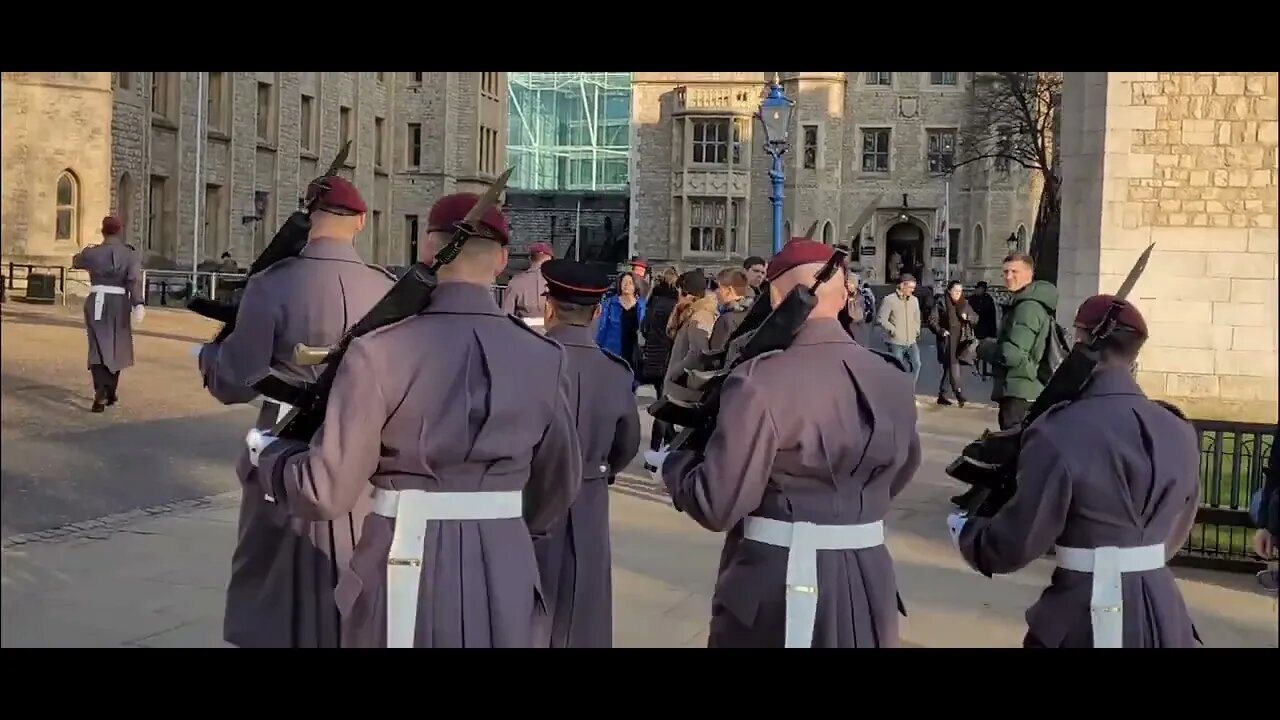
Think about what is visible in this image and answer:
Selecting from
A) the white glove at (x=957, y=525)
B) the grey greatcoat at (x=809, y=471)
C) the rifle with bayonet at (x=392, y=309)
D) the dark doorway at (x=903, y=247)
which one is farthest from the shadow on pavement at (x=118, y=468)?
the dark doorway at (x=903, y=247)

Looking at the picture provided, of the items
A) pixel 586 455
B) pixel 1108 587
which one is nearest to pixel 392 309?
pixel 586 455

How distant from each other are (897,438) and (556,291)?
169cm

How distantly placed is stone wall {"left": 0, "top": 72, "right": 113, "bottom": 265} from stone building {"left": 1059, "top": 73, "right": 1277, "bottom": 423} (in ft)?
66.7

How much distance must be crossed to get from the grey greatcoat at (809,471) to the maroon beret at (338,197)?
1.90 m

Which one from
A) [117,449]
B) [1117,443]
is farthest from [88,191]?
[1117,443]

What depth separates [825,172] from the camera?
177ft

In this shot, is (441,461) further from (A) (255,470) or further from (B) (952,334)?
(B) (952,334)

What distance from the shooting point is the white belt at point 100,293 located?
13.4 metres

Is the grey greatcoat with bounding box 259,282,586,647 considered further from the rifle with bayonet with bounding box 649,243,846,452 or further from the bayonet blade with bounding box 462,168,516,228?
the rifle with bayonet with bounding box 649,243,846,452

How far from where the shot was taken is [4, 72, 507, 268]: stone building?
95.8 feet

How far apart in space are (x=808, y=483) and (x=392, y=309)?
1.33m

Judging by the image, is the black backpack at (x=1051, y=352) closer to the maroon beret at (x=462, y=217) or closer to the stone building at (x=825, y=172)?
the maroon beret at (x=462, y=217)

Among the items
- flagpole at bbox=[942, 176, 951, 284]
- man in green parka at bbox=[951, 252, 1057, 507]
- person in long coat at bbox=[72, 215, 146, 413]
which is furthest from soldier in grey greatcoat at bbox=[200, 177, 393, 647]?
flagpole at bbox=[942, 176, 951, 284]

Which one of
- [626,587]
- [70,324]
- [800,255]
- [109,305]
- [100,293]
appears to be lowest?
[626,587]
